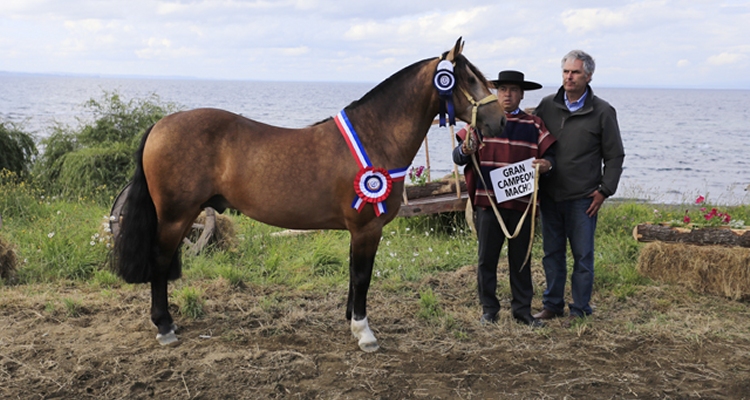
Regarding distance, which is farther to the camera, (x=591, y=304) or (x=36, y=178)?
(x=36, y=178)

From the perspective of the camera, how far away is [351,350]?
4.43 meters

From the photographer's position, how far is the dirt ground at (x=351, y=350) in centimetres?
378

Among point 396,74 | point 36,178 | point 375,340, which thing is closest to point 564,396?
point 375,340

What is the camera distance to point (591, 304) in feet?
18.4

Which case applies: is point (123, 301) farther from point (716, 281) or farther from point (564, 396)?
point (716, 281)

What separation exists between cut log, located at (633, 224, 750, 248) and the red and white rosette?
3.38 metres

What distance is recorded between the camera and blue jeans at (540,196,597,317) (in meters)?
4.96

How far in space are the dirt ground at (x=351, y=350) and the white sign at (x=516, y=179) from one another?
1.13 metres

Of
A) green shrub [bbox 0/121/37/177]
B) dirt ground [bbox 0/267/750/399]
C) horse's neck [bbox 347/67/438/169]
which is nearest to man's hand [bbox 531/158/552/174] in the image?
horse's neck [bbox 347/67/438/169]

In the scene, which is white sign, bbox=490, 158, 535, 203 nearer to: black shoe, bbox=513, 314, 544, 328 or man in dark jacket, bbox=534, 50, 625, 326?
man in dark jacket, bbox=534, 50, 625, 326

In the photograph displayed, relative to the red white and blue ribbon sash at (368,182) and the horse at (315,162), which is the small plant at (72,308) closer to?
the horse at (315,162)

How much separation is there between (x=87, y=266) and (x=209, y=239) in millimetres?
1307

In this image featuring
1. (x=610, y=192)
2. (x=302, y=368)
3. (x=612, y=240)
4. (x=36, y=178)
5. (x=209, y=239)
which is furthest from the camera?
(x=36, y=178)

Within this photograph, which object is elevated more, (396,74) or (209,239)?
(396,74)
